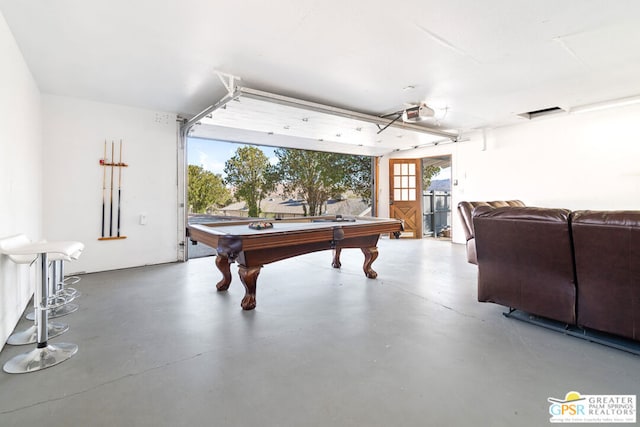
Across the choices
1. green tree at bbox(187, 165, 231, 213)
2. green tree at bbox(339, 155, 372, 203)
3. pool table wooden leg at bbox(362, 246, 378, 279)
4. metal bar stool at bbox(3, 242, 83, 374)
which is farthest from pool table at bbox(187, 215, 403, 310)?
green tree at bbox(339, 155, 372, 203)

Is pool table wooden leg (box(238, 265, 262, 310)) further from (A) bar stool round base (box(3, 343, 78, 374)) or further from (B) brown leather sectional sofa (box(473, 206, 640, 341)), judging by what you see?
(B) brown leather sectional sofa (box(473, 206, 640, 341))

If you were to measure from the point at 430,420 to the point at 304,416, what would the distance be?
588 millimetres

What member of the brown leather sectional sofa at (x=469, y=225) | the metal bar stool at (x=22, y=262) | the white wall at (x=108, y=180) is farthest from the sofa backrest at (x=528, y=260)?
the white wall at (x=108, y=180)

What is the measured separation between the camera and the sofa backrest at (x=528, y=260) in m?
2.15

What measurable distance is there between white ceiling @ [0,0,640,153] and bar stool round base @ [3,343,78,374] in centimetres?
248

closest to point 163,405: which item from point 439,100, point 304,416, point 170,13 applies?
point 304,416

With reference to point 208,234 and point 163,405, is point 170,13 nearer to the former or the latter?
point 208,234

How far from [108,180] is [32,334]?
272 cm

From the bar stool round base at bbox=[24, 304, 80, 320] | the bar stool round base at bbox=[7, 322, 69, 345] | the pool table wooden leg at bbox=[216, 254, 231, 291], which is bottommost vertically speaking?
the bar stool round base at bbox=[7, 322, 69, 345]

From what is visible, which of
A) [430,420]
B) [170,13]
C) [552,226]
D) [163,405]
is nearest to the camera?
[430,420]

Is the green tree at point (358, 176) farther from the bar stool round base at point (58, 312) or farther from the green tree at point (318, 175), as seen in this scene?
the bar stool round base at point (58, 312)

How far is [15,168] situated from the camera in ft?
8.29

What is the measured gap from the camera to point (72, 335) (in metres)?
2.27

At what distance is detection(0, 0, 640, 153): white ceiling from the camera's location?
2.30 m
